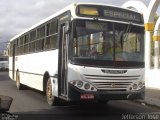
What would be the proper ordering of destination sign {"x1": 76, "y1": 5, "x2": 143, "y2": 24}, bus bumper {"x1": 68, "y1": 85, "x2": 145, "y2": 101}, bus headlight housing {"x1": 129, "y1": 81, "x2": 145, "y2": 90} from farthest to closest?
bus headlight housing {"x1": 129, "y1": 81, "x2": 145, "y2": 90}, destination sign {"x1": 76, "y1": 5, "x2": 143, "y2": 24}, bus bumper {"x1": 68, "y1": 85, "x2": 145, "y2": 101}

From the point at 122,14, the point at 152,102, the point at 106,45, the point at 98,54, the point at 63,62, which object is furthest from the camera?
the point at 152,102

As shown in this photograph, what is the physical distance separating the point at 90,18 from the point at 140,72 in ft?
7.05

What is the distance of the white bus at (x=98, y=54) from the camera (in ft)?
37.9

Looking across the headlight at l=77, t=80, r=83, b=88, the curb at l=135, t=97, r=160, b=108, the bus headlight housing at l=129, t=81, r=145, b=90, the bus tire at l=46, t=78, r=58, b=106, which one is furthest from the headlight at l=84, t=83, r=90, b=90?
the curb at l=135, t=97, r=160, b=108

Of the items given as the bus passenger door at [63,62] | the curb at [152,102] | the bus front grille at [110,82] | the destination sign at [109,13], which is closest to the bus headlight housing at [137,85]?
the bus front grille at [110,82]

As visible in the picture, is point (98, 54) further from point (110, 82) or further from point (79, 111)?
point (79, 111)

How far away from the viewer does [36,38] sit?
55.9 feet

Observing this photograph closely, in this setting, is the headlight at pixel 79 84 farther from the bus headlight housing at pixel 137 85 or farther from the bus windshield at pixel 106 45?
the bus headlight housing at pixel 137 85

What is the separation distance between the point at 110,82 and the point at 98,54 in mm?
842

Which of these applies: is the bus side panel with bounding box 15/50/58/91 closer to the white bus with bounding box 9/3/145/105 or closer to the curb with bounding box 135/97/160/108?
the white bus with bounding box 9/3/145/105

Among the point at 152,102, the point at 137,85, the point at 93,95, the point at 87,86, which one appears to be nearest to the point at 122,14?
the point at 137,85

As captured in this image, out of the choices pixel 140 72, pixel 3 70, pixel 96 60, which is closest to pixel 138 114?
pixel 140 72

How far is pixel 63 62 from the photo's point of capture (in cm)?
1257

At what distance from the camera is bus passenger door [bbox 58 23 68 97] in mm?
12258
